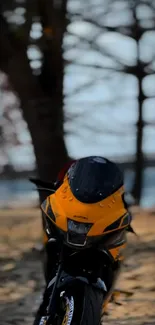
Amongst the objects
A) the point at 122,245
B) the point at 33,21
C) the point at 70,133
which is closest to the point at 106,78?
the point at 70,133

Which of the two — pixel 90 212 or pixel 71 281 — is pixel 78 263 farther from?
pixel 90 212

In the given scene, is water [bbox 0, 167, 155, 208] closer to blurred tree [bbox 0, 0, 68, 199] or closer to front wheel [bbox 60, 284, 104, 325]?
blurred tree [bbox 0, 0, 68, 199]

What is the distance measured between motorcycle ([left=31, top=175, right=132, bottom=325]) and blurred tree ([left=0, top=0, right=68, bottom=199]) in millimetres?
3587

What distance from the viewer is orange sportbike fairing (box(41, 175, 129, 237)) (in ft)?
11.8

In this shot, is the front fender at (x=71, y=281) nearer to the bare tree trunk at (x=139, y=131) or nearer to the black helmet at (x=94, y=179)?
the black helmet at (x=94, y=179)

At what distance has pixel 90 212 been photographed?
3.62m

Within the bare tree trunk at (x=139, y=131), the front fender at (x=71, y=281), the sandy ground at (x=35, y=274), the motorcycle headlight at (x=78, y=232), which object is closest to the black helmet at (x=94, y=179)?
the motorcycle headlight at (x=78, y=232)

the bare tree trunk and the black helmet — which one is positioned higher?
the black helmet

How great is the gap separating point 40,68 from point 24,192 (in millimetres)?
6621

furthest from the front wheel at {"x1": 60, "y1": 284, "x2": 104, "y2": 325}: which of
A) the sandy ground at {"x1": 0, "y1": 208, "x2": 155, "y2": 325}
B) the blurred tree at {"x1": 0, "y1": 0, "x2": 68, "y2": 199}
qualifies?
the blurred tree at {"x1": 0, "y1": 0, "x2": 68, "y2": 199}

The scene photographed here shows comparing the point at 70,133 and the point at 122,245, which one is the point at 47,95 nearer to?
the point at 70,133

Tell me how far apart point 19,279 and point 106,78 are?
4.19m

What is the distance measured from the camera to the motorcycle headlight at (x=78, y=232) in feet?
11.8

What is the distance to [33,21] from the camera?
716cm
